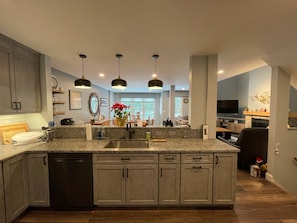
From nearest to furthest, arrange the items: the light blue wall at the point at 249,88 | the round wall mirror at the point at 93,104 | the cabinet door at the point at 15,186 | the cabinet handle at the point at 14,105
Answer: the cabinet door at the point at 15,186 < the cabinet handle at the point at 14,105 < the light blue wall at the point at 249,88 < the round wall mirror at the point at 93,104

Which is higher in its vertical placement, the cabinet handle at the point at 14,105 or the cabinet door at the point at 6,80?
the cabinet door at the point at 6,80

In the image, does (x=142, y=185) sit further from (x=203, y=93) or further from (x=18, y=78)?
(x=18, y=78)

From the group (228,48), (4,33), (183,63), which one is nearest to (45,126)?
(4,33)

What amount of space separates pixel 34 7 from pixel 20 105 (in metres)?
1.56

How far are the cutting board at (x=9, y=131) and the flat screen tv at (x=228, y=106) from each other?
8139 mm

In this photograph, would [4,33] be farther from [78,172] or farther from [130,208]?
[130,208]

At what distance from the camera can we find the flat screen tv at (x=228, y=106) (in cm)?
784

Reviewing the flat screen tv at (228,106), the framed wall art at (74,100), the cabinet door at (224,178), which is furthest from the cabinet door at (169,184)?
the flat screen tv at (228,106)

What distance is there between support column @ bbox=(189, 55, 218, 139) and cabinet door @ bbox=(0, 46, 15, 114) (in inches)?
111

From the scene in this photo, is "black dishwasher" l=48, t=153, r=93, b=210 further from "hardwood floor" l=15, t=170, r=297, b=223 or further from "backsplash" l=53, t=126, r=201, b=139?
"backsplash" l=53, t=126, r=201, b=139

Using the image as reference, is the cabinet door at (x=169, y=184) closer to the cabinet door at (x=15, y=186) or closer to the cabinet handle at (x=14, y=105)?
the cabinet door at (x=15, y=186)

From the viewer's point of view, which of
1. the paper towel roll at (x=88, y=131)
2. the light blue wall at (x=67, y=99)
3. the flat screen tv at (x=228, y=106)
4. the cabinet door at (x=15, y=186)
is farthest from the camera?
the flat screen tv at (x=228, y=106)

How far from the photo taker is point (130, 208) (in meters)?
2.31

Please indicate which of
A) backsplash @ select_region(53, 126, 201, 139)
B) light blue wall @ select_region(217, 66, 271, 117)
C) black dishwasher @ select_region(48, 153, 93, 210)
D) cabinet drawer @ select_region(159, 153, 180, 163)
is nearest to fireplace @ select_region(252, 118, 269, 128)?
light blue wall @ select_region(217, 66, 271, 117)
